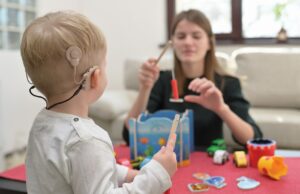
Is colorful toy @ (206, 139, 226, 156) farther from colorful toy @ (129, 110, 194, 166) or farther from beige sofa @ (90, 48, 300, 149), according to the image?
beige sofa @ (90, 48, 300, 149)

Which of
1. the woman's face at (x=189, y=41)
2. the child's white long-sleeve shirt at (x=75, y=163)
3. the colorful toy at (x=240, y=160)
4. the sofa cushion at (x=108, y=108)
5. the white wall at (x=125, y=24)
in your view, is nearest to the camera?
the child's white long-sleeve shirt at (x=75, y=163)

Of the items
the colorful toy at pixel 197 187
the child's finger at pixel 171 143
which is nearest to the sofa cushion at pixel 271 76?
the colorful toy at pixel 197 187

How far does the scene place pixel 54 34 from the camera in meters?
0.69

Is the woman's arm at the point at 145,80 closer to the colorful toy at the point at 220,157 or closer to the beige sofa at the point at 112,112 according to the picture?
the colorful toy at the point at 220,157

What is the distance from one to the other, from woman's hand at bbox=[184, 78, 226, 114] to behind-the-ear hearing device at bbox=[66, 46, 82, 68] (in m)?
0.61

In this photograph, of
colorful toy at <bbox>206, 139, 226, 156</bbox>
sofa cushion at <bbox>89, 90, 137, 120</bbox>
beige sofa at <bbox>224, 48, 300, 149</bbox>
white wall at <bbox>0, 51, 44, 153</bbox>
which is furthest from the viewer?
white wall at <bbox>0, 51, 44, 153</bbox>

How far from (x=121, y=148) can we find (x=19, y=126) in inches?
79.4

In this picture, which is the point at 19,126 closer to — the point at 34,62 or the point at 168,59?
the point at 168,59

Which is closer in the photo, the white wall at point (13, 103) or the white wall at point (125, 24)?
the white wall at point (13, 103)

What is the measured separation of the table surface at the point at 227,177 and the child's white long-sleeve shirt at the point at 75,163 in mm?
258

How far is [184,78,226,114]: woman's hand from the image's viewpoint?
1.28 meters

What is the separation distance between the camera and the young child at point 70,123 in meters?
0.68

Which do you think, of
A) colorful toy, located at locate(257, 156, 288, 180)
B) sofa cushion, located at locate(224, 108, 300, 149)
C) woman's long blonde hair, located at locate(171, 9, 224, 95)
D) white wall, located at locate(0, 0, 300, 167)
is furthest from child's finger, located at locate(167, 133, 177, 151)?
white wall, located at locate(0, 0, 300, 167)

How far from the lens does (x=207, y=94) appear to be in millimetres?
1305
